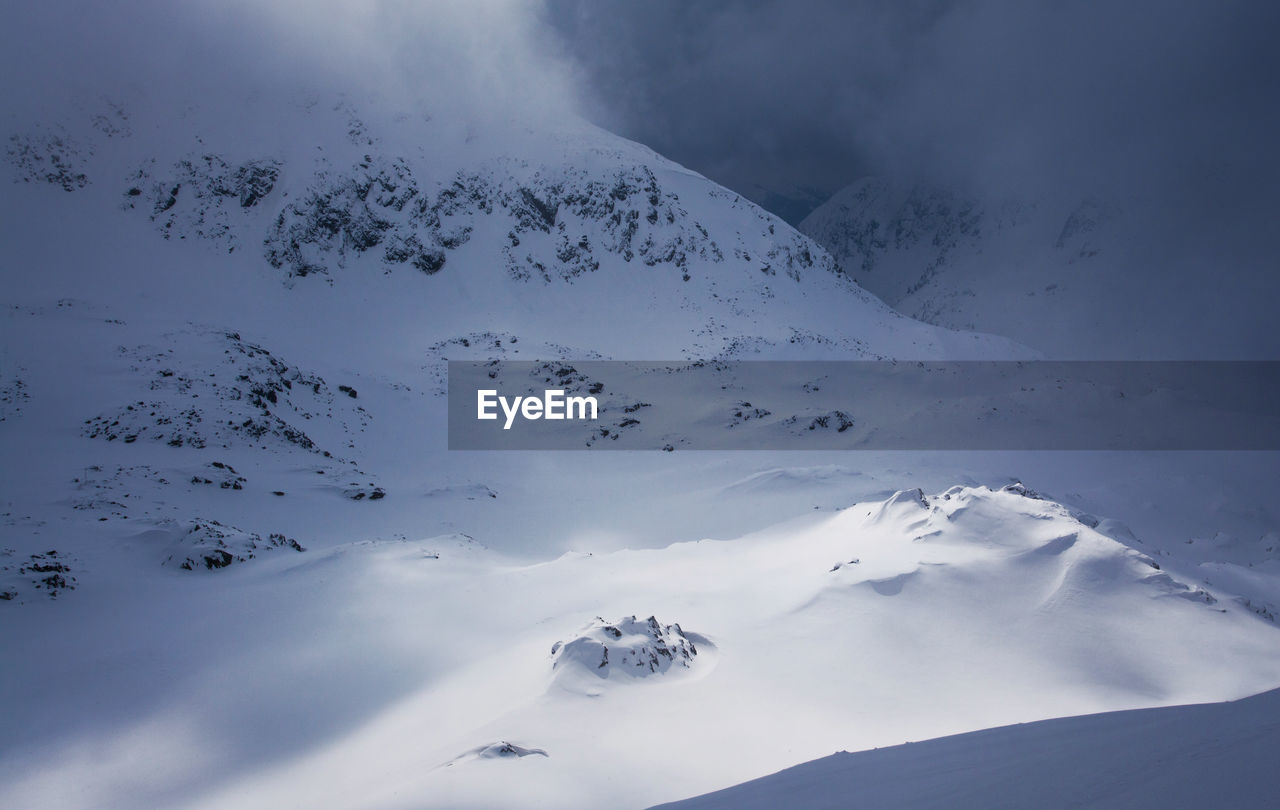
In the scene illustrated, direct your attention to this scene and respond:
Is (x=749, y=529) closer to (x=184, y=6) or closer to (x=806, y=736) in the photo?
(x=806, y=736)

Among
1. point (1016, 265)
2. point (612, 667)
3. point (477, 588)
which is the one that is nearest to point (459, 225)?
point (477, 588)

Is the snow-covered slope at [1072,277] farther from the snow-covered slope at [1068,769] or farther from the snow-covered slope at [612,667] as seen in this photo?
the snow-covered slope at [1068,769]

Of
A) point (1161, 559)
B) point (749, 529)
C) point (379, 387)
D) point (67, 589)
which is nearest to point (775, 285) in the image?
point (379, 387)

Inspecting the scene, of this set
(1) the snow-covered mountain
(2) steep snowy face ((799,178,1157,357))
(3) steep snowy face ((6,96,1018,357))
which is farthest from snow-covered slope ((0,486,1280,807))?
(2) steep snowy face ((799,178,1157,357))

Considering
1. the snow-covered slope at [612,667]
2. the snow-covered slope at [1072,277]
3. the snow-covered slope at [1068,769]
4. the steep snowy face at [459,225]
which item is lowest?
the snow-covered slope at [1068,769]

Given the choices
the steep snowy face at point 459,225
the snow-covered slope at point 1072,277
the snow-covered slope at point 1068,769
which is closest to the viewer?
the snow-covered slope at point 1068,769

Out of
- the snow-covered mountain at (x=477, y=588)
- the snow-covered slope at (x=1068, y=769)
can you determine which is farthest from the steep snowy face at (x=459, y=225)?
the snow-covered slope at (x=1068, y=769)

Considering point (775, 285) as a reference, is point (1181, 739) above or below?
below
